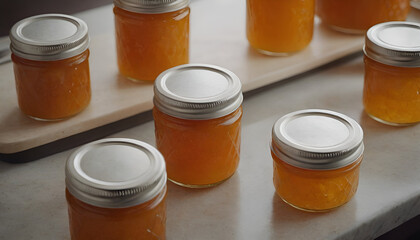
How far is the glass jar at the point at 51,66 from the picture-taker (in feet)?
3.53

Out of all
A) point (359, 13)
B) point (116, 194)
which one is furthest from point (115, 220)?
point (359, 13)

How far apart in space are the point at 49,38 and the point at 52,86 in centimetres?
8

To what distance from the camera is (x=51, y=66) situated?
3.56 feet

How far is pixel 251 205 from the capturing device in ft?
3.34

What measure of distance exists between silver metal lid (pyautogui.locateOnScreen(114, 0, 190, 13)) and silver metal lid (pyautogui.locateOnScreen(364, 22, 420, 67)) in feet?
1.17

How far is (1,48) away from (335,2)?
0.72 m

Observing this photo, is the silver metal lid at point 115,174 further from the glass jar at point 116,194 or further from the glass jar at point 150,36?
the glass jar at point 150,36

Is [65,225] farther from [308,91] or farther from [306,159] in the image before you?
[308,91]

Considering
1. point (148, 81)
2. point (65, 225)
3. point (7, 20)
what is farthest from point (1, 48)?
point (65, 225)

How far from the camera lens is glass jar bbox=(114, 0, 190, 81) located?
1176 mm

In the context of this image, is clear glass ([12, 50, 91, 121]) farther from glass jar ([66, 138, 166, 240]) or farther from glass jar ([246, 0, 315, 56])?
glass jar ([246, 0, 315, 56])

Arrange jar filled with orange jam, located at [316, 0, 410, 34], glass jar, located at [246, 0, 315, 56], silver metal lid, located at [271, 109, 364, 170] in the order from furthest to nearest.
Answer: jar filled with orange jam, located at [316, 0, 410, 34], glass jar, located at [246, 0, 315, 56], silver metal lid, located at [271, 109, 364, 170]

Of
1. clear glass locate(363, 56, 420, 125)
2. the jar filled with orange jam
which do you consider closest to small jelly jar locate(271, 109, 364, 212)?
clear glass locate(363, 56, 420, 125)

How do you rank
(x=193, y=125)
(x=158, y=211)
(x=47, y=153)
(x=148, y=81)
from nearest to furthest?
(x=158, y=211) → (x=193, y=125) → (x=47, y=153) → (x=148, y=81)
